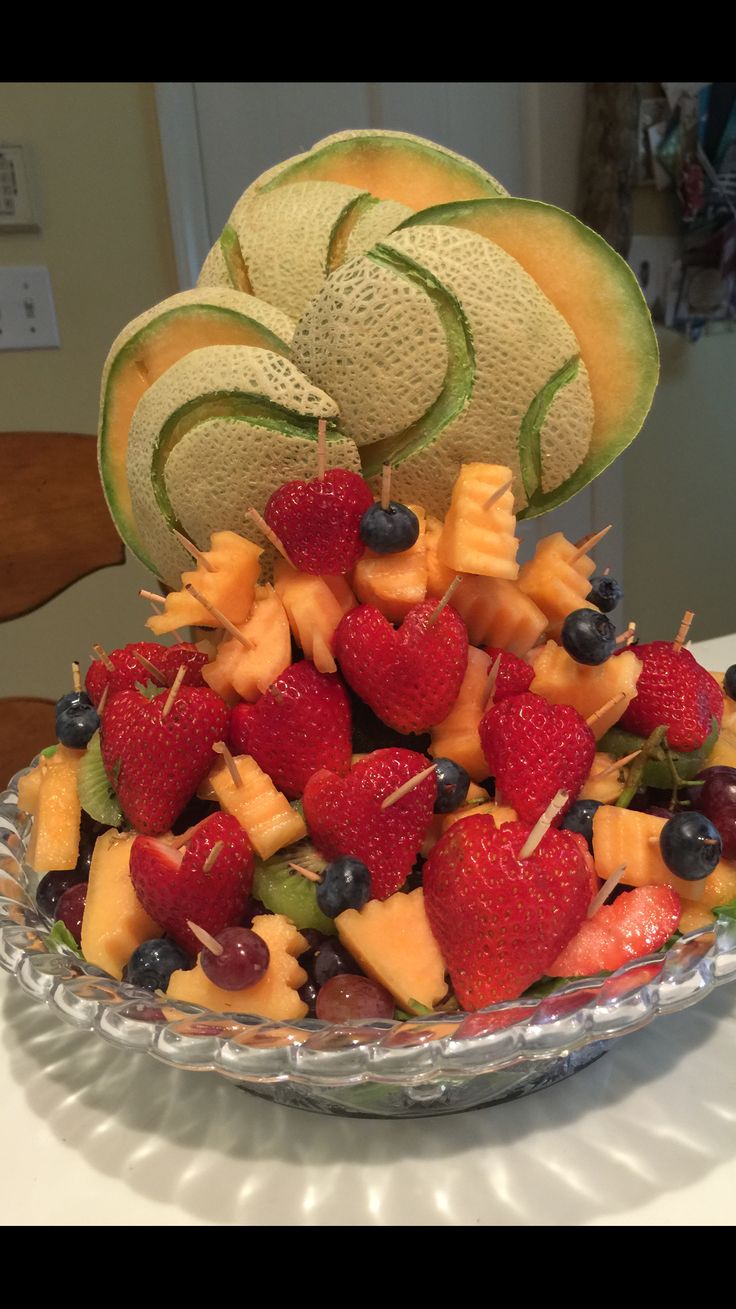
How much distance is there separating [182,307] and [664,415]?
2.83 m

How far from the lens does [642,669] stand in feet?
2.89

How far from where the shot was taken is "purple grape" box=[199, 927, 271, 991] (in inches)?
26.8

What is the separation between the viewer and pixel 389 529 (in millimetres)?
796

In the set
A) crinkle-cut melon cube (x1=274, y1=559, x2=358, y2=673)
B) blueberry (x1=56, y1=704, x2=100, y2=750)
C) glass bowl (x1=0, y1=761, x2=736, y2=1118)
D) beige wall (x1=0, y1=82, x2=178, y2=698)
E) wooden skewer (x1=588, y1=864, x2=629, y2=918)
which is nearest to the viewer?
glass bowl (x1=0, y1=761, x2=736, y2=1118)

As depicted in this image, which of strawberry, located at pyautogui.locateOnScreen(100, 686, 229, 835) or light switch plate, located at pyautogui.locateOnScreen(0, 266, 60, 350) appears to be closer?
strawberry, located at pyautogui.locateOnScreen(100, 686, 229, 835)

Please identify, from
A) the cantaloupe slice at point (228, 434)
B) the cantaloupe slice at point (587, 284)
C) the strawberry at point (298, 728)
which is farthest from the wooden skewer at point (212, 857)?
the cantaloupe slice at point (587, 284)

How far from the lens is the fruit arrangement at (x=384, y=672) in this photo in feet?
2.38

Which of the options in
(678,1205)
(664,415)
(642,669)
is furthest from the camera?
(664,415)

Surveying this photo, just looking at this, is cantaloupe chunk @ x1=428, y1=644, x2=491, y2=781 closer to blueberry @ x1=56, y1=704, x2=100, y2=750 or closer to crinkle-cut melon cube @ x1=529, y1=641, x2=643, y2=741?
crinkle-cut melon cube @ x1=529, y1=641, x2=643, y2=741

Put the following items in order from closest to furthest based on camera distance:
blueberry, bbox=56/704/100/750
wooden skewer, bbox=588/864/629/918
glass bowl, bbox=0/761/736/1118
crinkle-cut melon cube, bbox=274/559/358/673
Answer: glass bowl, bbox=0/761/736/1118 → wooden skewer, bbox=588/864/629/918 → crinkle-cut melon cube, bbox=274/559/358/673 → blueberry, bbox=56/704/100/750

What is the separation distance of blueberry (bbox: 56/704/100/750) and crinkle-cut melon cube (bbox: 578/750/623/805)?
1.59 feet

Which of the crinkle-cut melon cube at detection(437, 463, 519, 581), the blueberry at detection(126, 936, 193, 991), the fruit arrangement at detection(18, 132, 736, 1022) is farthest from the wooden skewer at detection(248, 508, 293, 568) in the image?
the blueberry at detection(126, 936, 193, 991)

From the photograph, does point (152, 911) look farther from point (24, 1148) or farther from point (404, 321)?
point (404, 321)

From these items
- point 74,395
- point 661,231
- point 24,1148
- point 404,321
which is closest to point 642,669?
point 404,321
